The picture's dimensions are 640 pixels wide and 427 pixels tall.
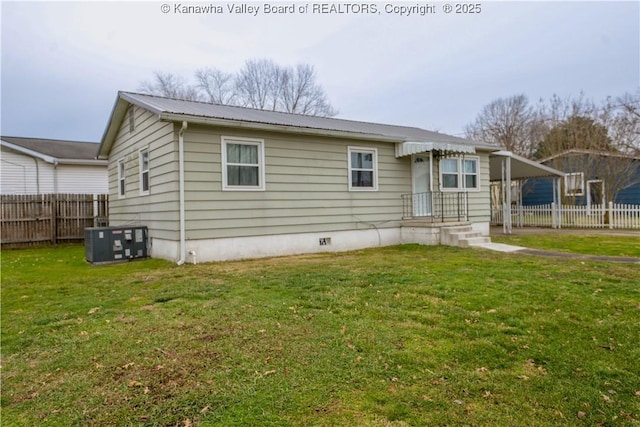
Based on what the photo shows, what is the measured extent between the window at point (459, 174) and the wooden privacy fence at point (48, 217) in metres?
11.2

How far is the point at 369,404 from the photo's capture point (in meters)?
2.40

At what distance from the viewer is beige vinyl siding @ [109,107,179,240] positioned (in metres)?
8.09

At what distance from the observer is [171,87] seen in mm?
28625

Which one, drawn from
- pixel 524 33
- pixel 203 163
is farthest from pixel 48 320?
pixel 524 33

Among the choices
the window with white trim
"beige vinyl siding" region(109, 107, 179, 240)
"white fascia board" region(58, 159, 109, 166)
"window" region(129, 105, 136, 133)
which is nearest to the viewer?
"beige vinyl siding" region(109, 107, 179, 240)

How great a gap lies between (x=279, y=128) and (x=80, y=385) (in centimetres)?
695

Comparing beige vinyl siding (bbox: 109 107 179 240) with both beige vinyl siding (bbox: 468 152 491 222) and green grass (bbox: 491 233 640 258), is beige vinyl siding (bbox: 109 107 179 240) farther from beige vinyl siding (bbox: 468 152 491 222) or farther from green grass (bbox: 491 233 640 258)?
beige vinyl siding (bbox: 468 152 491 222)

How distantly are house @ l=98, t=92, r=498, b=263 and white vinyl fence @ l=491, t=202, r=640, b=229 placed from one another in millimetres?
6834

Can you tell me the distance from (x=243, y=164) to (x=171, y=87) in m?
23.3

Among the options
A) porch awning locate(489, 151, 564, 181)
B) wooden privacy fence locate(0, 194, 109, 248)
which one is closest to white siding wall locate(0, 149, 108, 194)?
wooden privacy fence locate(0, 194, 109, 248)

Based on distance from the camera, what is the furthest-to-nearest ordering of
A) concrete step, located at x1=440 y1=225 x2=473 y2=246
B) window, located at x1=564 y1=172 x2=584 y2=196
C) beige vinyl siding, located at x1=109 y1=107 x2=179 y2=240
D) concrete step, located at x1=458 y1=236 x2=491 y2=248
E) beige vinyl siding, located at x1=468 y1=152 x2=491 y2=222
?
window, located at x1=564 y1=172 x2=584 y2=196
beige vinyl siding, located at x1=468 y1=152 x2=491 y2=222
concrete step, located at x1=440 y1=225 x2=473 y2=246
concrete step, located at x1=458 y1=236 x2=491 y2=248
beige vinyl siding, located at x1=109 y1=107 x2=179 y2=240

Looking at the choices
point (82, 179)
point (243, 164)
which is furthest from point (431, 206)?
point (82, 179)

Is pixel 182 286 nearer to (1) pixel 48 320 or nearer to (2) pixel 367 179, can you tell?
(1) pixel 48 320

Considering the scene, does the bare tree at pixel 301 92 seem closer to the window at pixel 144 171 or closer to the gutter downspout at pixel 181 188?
the window at pixel 144 171
